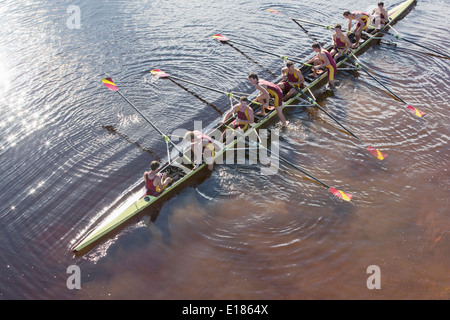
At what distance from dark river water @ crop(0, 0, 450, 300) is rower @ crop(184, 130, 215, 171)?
1.84 feet

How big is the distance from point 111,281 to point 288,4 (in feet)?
63.3

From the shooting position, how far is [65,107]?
49.6 feet

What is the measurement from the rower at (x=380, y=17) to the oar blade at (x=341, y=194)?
12096mm

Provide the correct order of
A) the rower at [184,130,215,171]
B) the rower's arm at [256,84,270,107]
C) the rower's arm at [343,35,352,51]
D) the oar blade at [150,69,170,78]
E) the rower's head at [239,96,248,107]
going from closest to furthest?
the rower at [184,130,215,171], the rower's head at [239,96,248,107], the rower's arm at [256,84,270,107], the oar blade at [150,69,170,78], the rower's arm at [343,35,352,51]

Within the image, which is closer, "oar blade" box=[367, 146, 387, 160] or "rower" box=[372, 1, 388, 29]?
"oar blade" box=[367, 146, 387, 160]

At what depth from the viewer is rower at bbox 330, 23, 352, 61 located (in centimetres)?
1683

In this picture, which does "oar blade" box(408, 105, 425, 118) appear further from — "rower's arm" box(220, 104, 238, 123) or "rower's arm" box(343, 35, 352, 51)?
"rower's arm" box(220, 104, 238, 123)

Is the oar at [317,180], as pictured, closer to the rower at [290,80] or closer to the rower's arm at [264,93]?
the rower's arm at [264,93]

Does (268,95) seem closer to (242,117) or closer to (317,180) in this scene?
(242,117)

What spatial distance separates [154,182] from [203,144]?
2.19 m

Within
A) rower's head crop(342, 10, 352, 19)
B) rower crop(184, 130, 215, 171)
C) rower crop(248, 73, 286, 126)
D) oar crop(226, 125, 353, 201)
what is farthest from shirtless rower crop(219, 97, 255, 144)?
rower's head crop(342, 10, 352, 19)

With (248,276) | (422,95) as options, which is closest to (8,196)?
(248,276)

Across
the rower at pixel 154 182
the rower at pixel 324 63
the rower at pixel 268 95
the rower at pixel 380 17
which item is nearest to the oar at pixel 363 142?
the rower at pixel 268 95

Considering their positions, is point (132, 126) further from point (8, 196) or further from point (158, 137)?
point (8, 196)
